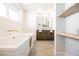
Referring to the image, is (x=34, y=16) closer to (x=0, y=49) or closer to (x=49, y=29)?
(x=49, y=29)

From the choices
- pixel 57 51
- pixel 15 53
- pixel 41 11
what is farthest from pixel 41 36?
pixel 15 53

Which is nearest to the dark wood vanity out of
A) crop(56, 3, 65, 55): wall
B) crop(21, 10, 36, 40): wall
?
crop(21, 10, 36, 40): wall

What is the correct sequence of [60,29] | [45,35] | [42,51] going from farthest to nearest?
[45,35] < [42,51] < [60,29]

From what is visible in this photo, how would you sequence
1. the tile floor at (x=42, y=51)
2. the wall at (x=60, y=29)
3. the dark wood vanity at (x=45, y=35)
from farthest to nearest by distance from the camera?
the dark wood vanity at (x=45, y=35) → the tile floor at (x=42, y=51) → the wall at (x=60, y=29)

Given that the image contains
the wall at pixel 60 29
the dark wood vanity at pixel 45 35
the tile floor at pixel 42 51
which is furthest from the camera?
the dark wood vanity at pixel 45 35

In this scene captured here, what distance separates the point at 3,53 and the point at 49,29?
A: 678 cm

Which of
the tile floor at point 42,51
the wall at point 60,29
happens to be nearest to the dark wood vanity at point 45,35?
the tile floor at point 42,51

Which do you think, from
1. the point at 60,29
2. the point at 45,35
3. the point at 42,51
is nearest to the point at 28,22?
the point at 45,35

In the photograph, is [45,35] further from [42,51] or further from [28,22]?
[42,51]

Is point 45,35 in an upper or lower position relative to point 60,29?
lower

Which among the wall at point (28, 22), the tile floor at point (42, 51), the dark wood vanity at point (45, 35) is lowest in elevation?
the tile floor at point (42, 51)

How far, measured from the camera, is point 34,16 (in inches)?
309

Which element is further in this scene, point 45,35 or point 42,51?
point 45,35

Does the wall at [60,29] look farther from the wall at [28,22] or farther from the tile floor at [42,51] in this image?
the wall at [28,22]
